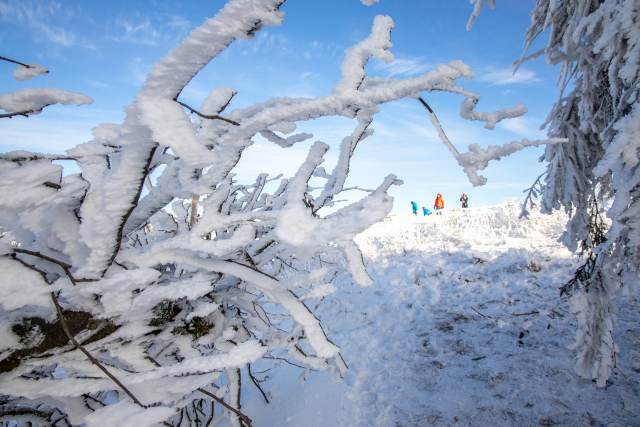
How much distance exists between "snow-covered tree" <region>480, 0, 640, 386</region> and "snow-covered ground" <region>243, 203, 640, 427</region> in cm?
49

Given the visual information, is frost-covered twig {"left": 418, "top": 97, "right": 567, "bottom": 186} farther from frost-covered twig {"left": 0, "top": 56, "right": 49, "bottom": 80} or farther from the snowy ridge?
the snowy ridge

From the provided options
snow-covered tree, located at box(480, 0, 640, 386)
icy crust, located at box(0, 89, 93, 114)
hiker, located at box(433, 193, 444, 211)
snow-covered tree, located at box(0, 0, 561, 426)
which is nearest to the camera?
snow-covered tree, located at box(0, 0, 561, 426)

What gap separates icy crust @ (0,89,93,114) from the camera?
75 centimetres

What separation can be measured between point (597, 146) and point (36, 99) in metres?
4.99

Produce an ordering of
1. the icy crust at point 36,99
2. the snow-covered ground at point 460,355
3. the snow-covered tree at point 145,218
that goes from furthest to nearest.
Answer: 1. the snow-covered ground at point 460,355
2. the icy crust at point 36,99
3. the snow-covered tree at point 145,218

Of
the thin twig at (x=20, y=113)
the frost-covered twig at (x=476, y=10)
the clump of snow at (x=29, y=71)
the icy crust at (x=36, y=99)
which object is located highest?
the frost-covered twig at (x=476, y=10)

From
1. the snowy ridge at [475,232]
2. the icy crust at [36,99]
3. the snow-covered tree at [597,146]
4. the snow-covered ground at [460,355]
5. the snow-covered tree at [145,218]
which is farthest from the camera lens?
the snowy ridge at [475,232]

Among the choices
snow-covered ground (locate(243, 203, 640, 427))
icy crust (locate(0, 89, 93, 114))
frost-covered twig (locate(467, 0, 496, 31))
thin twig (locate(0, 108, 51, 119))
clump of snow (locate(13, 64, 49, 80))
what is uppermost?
frost-covered twig (locate(467, 0, 496, 31))

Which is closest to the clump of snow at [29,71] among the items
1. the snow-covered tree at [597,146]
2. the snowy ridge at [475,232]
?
the snow-covered tree at [597,146]

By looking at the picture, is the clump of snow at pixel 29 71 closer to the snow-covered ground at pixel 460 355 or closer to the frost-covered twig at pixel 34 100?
the frost-covered twig at pixel 34 100

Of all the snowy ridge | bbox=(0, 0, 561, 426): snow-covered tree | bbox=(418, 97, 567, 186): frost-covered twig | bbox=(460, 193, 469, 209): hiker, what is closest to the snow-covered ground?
the snowy ridge

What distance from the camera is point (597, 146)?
12.8 feet

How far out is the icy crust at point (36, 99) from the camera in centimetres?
75

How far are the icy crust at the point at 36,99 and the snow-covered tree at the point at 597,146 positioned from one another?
3.04m
